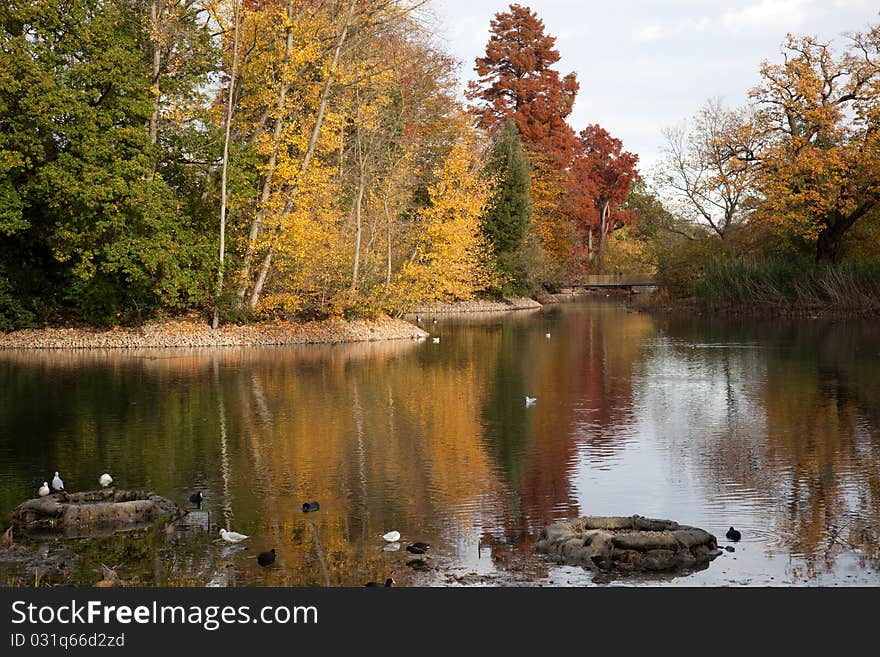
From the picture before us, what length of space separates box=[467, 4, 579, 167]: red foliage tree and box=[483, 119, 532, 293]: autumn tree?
506 inches

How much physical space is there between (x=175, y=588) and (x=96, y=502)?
2.68 m

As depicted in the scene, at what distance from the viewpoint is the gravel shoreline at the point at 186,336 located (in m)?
26.7

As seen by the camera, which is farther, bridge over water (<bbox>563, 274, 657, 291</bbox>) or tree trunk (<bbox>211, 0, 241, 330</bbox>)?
bridge over water (<bbox>563, 274, 657, 291</bbox>)

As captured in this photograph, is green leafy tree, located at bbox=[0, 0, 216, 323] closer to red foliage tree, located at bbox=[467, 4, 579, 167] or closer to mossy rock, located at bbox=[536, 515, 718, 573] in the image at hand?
mossy rock, located at bbox=[536, 515, 718, 573]

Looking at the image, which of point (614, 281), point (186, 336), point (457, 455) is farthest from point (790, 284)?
point (614, 281)

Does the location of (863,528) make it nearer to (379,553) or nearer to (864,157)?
(379,553)

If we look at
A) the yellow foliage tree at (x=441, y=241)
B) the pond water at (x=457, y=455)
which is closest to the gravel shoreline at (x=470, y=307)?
the yellow foliage tree at (x=441, y=241)

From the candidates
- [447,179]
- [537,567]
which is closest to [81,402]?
[537,567]

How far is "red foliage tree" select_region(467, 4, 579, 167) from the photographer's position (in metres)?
65.4

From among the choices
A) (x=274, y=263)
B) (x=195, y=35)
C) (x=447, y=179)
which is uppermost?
(x=195, y=35)

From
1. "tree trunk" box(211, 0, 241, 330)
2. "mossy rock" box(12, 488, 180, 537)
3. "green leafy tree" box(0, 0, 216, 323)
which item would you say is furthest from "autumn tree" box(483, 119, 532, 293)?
"mossy rock" box(12, 488, 180, 537)

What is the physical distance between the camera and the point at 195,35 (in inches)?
1056

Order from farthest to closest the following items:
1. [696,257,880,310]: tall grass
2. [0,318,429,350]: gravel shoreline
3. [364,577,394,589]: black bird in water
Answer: [696,257,880,310]: tall grass, [0,318,429,350]: gravel shoreline, [364,577,394,589]: black bird in water

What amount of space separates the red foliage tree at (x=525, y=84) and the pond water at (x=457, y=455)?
44.5 m
